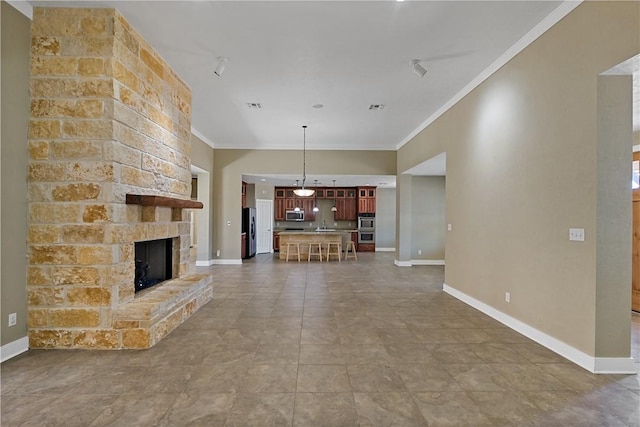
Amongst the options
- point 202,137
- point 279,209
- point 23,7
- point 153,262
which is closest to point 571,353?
point 153,262

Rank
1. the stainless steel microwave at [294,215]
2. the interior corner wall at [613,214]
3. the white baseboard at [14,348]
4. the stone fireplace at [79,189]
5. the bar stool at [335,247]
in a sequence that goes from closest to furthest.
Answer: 1. the interior corner wall at [613,214]
2. the white baseboard at [14,348]
3. the stone fireplace at [79,189]
4. the bar stool at [335,247]
5. the stainless steel microwave at [294,215]

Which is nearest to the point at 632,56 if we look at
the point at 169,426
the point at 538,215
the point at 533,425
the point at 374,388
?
the point at 538,215

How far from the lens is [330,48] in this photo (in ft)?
12.0

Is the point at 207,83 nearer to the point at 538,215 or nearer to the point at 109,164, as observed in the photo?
the point at 109,164

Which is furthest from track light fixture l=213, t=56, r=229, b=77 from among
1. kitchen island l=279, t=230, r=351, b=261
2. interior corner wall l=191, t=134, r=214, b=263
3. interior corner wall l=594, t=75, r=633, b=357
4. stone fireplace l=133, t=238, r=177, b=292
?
kitchen island l=279, t=230, r=351, b=261

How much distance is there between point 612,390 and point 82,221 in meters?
4.55

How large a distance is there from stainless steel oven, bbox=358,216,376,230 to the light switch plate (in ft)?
32.0

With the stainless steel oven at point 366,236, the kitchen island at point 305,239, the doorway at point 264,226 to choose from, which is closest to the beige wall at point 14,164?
the kitchen island at point 305,239

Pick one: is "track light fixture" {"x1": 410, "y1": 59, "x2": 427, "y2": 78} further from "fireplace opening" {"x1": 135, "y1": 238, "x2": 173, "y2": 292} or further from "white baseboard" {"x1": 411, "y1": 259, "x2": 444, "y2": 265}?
"white baseboard" {"x1": 411, "y1": 259, "x2": 444, "y2": 265}

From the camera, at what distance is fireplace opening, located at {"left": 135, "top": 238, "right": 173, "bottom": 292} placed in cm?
381

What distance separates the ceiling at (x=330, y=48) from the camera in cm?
297

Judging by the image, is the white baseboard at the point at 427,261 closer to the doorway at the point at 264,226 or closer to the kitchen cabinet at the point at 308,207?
the kitchen cabinet at the point at 308,207

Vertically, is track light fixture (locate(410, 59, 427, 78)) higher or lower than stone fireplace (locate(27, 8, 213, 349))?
higher

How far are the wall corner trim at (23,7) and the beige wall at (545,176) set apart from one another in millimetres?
4926
